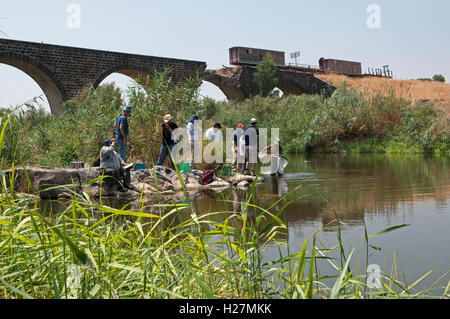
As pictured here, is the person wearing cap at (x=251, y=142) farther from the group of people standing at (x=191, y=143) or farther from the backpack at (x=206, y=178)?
the backpack at (x=206, y=178)

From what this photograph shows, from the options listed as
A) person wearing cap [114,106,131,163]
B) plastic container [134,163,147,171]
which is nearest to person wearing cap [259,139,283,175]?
plastic container [134,163,147,171]

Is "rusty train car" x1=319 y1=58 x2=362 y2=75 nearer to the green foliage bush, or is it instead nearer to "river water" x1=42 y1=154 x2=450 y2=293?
the green foliage bush

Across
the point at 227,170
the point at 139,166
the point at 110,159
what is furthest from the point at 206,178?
the point at 110,159

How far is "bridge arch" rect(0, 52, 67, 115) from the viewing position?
2000cm

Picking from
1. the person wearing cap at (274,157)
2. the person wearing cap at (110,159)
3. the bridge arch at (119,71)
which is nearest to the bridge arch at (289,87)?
the bridge arch at (119,71)

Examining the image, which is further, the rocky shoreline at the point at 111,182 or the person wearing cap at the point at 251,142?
the person wearing cap at the point at 251,142

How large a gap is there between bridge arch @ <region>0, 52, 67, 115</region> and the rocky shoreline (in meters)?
13.1

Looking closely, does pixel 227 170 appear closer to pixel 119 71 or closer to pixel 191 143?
pixel 191 143

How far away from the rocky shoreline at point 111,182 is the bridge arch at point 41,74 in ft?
43.1

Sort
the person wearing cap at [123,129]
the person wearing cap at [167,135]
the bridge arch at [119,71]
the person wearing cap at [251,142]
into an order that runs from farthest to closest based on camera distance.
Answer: the bridge arch at [119,71] < the person wearing cap at [251,142] < the person wearing cap at [167,135] < the person wearing cap at [123,129]

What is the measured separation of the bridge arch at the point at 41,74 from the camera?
20.0 meters

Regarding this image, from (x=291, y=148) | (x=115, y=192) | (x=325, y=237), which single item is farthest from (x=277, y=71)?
(x=325, y=237)
